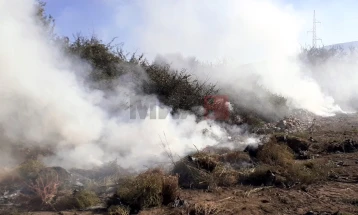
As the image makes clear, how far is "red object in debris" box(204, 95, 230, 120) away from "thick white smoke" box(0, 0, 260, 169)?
2915 mm

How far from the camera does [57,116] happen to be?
302 inches

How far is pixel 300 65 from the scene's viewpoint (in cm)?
2286

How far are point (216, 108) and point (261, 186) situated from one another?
19.5ft

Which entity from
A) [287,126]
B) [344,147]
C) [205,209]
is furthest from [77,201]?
[287,126]

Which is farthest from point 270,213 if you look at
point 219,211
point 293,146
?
point 293,146

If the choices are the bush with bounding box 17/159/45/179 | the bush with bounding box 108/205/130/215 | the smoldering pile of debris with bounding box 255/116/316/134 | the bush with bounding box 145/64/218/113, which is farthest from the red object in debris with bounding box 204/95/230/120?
the bush with bounding box 108/205/130/215

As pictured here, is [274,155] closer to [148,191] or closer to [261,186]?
[261,186]

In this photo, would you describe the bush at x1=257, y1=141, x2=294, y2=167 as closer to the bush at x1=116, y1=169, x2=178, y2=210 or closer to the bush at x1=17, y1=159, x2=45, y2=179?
the bush at x1=116, y1=169, x2=178, y2=210

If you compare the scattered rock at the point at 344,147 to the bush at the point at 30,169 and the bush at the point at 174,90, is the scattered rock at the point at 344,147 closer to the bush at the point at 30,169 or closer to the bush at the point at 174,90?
the bush at the point at 174,90

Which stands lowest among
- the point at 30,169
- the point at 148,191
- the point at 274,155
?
the point at 148,191

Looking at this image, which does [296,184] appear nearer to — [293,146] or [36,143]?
[293,146]

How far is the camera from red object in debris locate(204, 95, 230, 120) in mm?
11703

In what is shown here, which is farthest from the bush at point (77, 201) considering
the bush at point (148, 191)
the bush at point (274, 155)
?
the bush at point (274, 155)

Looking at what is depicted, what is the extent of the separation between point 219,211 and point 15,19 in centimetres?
593
